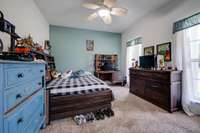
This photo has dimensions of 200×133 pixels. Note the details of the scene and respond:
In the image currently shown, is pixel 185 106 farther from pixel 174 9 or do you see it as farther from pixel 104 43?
pixel 104 43

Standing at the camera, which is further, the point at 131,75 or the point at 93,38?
the point at 93,38

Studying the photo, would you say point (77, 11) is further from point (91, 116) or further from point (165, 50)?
point (91, 116)

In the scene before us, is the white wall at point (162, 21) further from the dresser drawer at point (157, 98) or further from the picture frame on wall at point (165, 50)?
the dresser drawer at point (157, 98)

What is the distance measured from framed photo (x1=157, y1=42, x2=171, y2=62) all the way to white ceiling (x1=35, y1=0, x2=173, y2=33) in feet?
3.70

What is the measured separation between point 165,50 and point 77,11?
2879mm

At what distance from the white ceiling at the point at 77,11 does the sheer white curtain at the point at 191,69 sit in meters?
1.18

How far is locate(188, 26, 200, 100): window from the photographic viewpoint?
234 centimetres

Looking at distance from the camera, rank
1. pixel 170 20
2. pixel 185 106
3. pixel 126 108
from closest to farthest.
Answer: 1. pixel 185 106
2. pixel 126 108
3. pixel 170 20

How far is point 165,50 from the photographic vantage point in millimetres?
3037

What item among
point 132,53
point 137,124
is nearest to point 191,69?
point 137,124

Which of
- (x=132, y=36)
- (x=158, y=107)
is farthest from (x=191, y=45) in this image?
(x=132, y=36)

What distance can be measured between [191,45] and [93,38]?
12.5ft

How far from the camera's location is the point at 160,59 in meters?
2.96

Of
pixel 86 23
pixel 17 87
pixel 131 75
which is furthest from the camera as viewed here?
pixel 86 23
